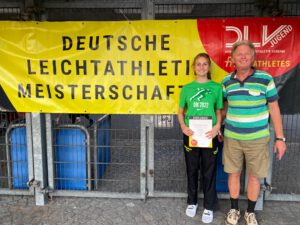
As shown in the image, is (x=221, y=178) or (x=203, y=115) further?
(x=221, y=178)

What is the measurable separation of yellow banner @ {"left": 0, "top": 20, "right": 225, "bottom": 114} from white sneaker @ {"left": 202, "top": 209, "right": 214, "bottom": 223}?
45.9 inches

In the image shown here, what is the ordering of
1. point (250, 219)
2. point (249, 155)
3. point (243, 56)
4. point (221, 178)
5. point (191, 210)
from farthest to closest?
point (221, 178), point (191, 210), point (250, 219), point (249, 155), point (243, 56)

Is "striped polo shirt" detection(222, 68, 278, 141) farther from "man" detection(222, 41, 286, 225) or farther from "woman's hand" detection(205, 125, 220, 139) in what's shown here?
"woman's hand" detection(205, 125, 220, 139)

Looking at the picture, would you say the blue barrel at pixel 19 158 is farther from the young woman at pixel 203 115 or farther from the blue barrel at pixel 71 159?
the young woman at pixel 203 115

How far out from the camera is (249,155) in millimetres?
3164

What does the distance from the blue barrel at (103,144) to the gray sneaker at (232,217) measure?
5.97 ft

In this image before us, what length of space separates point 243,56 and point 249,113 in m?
0.54

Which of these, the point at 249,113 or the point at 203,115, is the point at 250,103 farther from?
the point at 203,115

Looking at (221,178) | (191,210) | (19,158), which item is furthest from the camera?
(19,158)

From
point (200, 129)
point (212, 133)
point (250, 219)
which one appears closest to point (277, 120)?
point (212, 133)

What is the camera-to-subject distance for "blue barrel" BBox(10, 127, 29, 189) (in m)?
4.04

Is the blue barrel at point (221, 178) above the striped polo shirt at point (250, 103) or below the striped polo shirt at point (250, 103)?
below

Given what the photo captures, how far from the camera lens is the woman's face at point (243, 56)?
2982 millimetres

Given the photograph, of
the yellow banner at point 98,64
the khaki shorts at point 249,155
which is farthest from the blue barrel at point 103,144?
the khaki shorts at point 249,155
